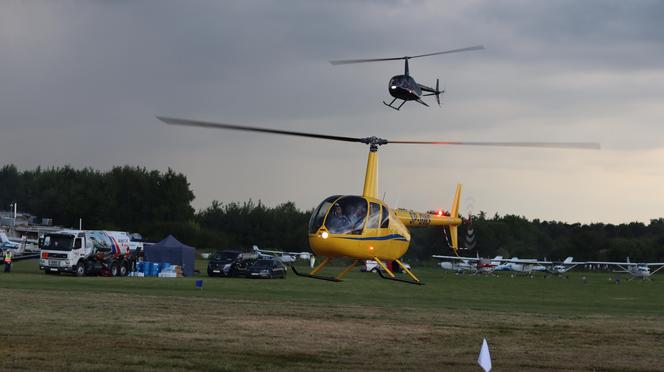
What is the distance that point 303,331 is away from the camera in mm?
22484

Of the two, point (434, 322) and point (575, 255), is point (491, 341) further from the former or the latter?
point (575, 255)

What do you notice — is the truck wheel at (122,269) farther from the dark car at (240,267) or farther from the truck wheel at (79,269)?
the dark car at (240,267)

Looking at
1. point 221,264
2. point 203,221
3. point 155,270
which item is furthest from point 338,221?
point 203,221

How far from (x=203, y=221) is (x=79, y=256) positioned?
231 ft

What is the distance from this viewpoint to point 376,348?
779 inches

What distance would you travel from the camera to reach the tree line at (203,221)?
4225 inches

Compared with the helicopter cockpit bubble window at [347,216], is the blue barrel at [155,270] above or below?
below

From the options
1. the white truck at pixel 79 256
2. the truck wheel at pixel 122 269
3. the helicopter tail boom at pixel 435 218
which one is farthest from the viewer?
the truck wheel at pixel 122 269

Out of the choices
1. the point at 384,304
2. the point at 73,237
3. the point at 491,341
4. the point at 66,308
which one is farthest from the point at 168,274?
the point at 491,341

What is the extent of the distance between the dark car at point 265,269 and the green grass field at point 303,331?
1283cm

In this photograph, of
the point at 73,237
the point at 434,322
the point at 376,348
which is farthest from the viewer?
the point at 73,237

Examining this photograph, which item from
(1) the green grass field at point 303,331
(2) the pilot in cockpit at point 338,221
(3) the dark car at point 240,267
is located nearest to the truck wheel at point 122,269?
(3) the dark car at point 240,267

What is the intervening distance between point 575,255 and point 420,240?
2566cm

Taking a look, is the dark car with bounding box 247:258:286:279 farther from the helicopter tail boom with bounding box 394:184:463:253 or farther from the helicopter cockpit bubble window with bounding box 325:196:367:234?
the helicopter cockpit bubble window with bounding box 325:196:367:234
